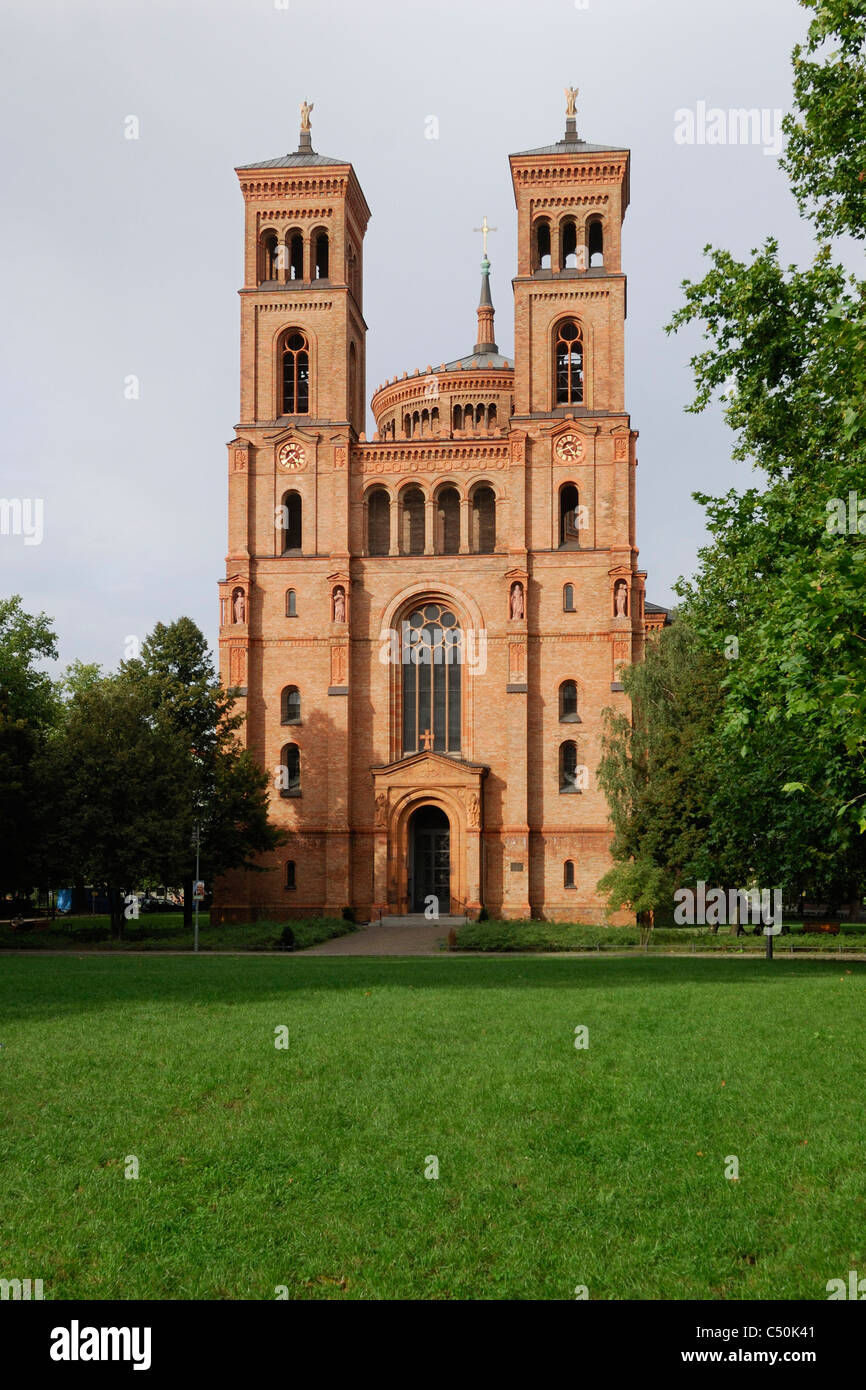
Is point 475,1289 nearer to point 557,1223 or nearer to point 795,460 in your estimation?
point 557,1223

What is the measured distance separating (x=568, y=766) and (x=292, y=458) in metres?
15.8

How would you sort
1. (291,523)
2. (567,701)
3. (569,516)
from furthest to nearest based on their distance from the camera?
(291,523) < (569,516) < (567,701)

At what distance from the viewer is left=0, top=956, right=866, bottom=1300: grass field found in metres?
6.93

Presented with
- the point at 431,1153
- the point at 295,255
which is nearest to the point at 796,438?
the point at 431,1153

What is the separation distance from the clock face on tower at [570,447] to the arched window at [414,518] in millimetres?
5682

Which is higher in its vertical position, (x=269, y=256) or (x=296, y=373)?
(x=269, y=256)

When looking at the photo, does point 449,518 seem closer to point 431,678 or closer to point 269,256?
point 431,678

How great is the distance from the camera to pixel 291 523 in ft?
154

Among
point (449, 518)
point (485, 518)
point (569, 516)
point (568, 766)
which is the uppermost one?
point (449, 518)

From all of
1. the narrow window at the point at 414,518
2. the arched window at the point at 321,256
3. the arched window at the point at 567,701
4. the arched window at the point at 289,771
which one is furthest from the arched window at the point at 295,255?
the arched window at the point at 567,701

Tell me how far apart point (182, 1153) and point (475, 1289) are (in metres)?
2.97

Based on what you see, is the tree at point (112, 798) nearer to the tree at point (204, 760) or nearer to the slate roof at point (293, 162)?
the tree at point (204, 760)

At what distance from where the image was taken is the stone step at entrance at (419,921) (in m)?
42.6
